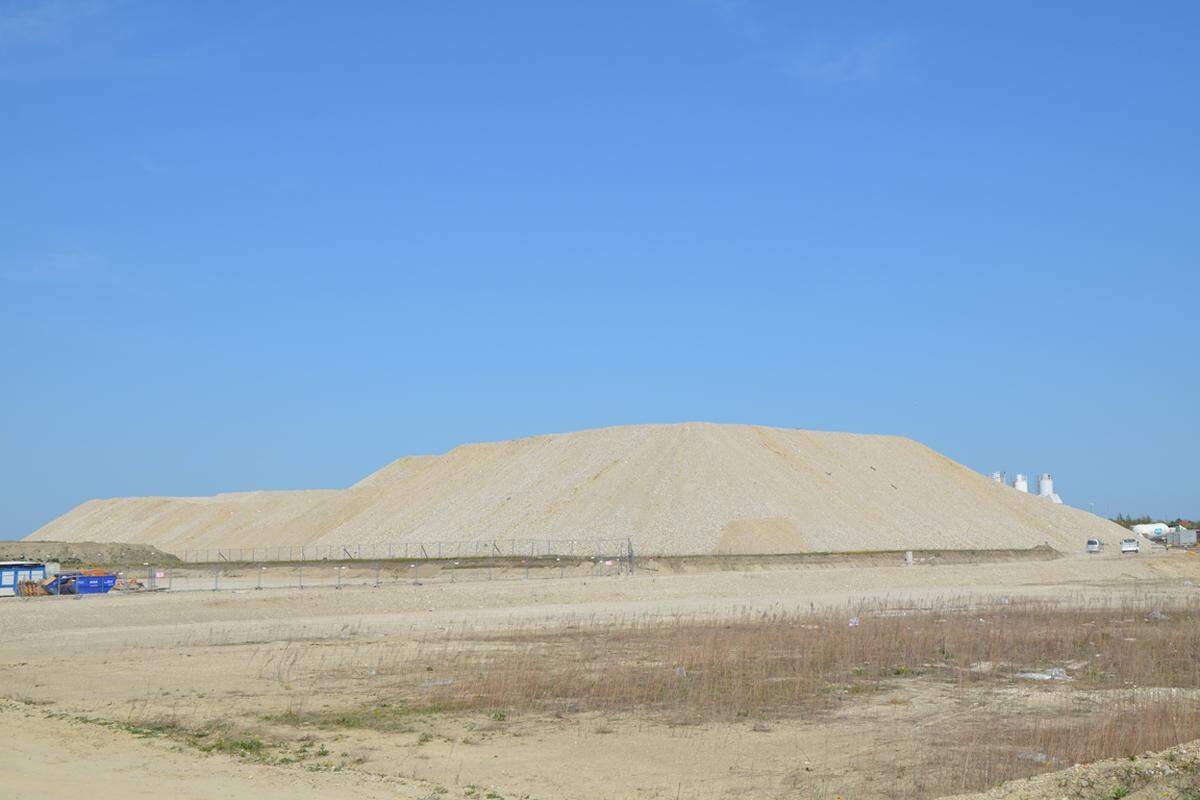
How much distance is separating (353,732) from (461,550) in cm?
5225

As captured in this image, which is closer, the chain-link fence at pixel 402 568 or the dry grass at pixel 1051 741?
the dry grass at pixel 1051 741

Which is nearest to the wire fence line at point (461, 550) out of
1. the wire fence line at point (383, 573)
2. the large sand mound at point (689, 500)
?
the large sand mound at point (689, 500)

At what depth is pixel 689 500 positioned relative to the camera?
228 feet

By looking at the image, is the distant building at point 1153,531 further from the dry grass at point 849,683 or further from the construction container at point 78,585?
the construction container at point 78,585

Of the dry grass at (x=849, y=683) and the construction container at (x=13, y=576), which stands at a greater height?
the construction container at (x=13, y=576)

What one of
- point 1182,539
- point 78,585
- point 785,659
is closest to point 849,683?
point 785,659

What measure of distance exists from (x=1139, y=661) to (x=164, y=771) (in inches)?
680

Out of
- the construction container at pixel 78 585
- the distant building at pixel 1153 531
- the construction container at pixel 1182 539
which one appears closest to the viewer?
the construction container at pixel 78 585

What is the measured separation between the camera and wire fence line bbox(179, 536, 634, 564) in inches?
2490

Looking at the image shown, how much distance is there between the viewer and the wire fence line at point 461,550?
208ft

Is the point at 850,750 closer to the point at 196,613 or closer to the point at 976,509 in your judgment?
the point at 196,613

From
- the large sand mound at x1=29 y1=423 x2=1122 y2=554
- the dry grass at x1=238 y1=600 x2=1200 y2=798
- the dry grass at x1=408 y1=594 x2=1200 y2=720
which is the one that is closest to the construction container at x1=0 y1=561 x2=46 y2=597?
the large sand mound at x1=29 y1=423 x2=1122 y2=554

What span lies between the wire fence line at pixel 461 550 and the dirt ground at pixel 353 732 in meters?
29.2

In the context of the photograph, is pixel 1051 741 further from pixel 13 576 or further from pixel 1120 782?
pixel 13 576
